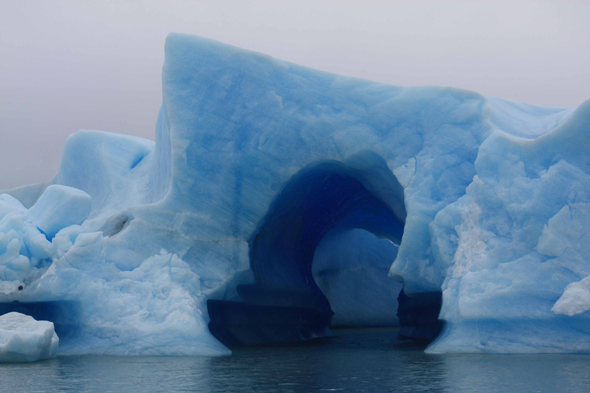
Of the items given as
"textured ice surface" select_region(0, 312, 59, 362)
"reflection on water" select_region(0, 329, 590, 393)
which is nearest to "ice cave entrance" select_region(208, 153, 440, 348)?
"textured ice surface" select_region(0, 312, 59, 362)

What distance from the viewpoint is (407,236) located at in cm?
646

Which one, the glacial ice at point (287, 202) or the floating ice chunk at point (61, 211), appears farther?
the floating ice chunk at point (61, 211)

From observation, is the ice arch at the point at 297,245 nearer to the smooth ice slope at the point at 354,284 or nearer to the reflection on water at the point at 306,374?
the reflection on water at the point at 306,374

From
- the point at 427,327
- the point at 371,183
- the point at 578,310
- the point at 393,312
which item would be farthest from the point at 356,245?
the point at 578,310

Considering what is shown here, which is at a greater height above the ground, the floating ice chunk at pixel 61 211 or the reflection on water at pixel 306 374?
the floating ice chunk at pixel 61 211

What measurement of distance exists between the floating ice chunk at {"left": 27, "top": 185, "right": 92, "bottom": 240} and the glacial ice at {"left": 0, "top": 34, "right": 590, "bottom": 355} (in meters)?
0.02

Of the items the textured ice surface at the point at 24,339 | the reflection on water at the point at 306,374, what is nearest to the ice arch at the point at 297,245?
the textured ice surface at the point at 24,339

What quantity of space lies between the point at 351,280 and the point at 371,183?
6.47m

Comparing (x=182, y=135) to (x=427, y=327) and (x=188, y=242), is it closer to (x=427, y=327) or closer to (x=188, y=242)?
(x=188, y=242)

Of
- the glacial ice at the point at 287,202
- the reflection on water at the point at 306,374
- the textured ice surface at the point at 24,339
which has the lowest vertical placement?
the reflection on water at the point at 306,374

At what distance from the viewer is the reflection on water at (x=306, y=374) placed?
3.41 m

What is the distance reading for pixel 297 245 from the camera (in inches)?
405

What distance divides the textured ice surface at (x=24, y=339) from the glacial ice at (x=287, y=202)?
30.8 inches

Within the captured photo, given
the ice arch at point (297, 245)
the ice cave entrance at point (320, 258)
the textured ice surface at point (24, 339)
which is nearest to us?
the textured ice surface at point (24, 339)
